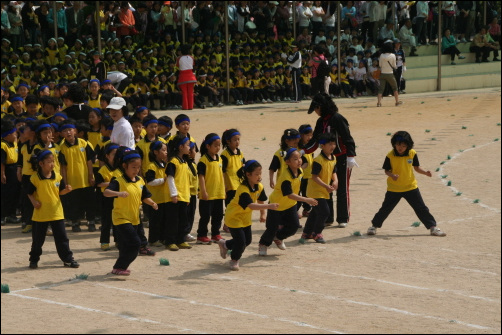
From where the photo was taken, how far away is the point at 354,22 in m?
30.7

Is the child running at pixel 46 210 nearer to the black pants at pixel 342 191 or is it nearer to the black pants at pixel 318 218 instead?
the black pants at pixel 318 218

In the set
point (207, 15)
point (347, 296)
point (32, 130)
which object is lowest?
point (347, 296)

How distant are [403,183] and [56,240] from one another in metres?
4.57

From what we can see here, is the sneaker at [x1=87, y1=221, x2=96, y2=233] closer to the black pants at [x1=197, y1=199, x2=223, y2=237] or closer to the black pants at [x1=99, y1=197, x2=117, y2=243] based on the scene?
the black pants at [x1=99, y1=197, x2=117, y2=243]

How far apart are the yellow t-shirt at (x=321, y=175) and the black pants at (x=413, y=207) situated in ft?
2.81

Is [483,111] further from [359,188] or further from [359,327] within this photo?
[359,327]

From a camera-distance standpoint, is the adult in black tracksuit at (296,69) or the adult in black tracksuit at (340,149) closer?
the adult in black tracksuit at (340,149)

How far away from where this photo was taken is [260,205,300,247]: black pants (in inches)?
439

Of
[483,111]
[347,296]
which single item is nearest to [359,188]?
[347,296]

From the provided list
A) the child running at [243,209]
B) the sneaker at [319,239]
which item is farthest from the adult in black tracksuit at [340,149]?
the child running at [243,209]

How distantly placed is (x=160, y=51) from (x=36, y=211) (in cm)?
1521

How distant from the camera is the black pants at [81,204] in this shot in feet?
41.8

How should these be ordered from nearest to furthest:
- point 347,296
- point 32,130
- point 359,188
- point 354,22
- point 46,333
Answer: point 46,333
point 347,296
point 32,130
point 359,188
point 354,22

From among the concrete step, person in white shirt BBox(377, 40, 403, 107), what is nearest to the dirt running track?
person in white shirt BBox(377, 40, 403, 107)
